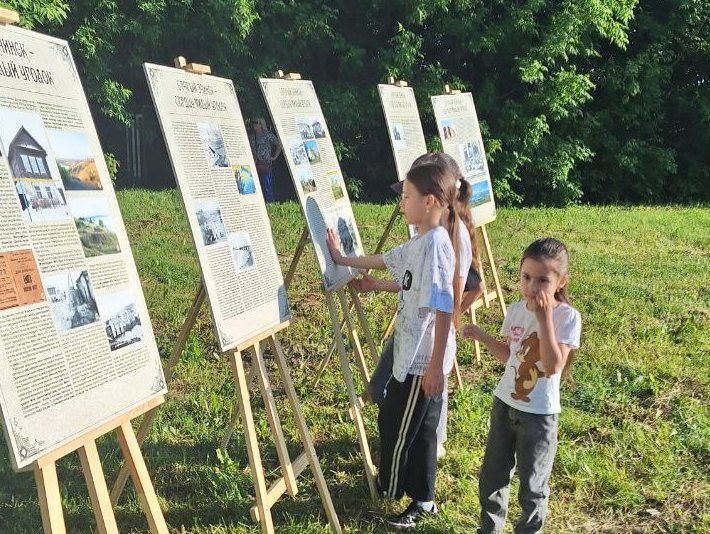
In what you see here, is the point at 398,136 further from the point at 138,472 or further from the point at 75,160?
the point at 138,472

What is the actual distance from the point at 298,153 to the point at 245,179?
1.59 feet

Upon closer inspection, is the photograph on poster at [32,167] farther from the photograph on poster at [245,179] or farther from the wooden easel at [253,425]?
the photograph on poster at [245,179]

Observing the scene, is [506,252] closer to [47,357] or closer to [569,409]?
[569,409]

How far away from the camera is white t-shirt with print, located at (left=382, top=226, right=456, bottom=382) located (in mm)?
2918

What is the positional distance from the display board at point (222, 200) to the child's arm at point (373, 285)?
20.9 inches

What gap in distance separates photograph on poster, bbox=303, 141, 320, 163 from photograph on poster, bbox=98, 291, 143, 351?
1521mm

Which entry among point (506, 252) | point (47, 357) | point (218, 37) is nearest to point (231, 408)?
point (47, 357)

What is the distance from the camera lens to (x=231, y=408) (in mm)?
4492

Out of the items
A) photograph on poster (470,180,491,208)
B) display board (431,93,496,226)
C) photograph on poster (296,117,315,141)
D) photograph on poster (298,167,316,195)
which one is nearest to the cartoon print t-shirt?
photograph on poster (298,167,316,195)

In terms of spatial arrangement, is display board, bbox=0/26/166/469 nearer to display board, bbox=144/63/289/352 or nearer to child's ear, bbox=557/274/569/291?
display board, bbox=144/63/289/352

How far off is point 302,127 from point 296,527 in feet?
6.45

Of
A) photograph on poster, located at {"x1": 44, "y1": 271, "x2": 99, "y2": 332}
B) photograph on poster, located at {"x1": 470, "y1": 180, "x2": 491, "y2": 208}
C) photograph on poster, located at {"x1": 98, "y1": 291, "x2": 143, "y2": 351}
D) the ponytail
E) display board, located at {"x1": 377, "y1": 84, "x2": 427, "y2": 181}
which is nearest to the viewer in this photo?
photograph on poster, located at {"x1": 44, "y1": 271, "x2": 99, "y2": 332}

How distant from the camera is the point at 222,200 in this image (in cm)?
288

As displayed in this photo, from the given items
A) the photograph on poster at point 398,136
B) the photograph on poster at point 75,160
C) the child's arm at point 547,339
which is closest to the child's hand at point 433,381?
the child's arm at point 547,339
